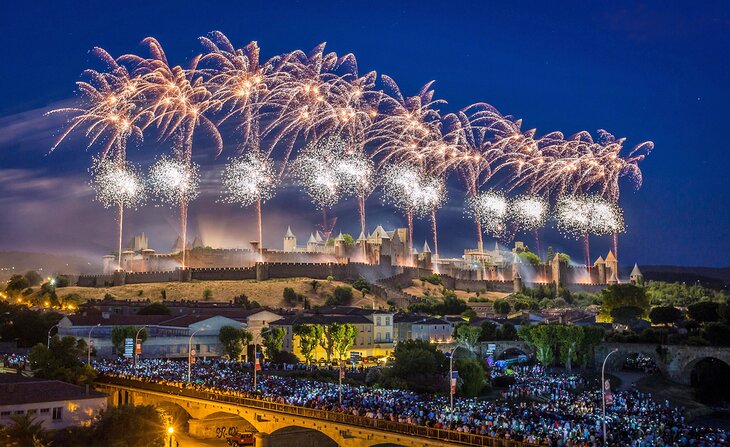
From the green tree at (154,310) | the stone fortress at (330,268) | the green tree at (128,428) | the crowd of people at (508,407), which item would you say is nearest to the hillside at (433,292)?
the stone fortress at (330,268)

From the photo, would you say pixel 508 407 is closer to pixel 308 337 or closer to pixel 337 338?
pixel 308 337

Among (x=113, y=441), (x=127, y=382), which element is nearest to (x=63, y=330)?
(x=127, y=382)

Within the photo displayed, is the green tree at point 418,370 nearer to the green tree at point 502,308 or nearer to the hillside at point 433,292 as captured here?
the green tree at point 502,308

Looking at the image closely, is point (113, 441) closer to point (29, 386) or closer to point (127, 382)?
point (29, 386)

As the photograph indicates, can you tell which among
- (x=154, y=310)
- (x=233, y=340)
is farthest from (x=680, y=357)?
(x=154, y=310)

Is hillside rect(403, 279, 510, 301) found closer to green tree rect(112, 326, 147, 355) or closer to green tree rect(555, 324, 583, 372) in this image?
green tree rect(555, 324, 583, 372)
